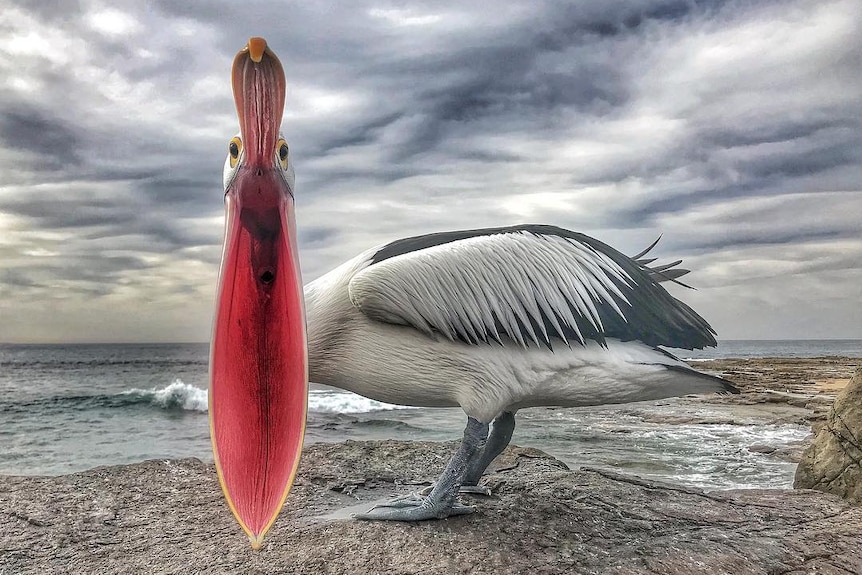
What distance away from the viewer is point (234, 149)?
239cm

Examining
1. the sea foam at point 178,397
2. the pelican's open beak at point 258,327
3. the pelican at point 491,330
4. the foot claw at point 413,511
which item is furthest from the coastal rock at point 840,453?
the sea foam at point 178,397

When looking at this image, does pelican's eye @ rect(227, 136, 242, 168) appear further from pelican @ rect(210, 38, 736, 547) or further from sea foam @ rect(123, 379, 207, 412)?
sea foam @ rect(123, 379, 207, 412)

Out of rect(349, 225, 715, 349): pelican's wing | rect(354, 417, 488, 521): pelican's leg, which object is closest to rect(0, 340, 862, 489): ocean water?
rect(349, 225, 715, 349): pelican's wing

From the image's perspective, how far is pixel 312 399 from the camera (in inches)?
537

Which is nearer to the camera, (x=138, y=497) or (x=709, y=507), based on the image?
(x=709, y=507)

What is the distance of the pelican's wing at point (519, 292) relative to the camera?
3037mm

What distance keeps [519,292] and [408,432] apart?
7616 mm

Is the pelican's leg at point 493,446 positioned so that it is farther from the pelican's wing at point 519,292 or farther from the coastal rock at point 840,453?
A: the coastal rock at point 840,453

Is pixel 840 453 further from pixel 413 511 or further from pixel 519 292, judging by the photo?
pixel 413 511

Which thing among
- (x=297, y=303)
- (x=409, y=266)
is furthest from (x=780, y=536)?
(x=297, y=303)

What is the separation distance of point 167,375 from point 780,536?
88.0ft

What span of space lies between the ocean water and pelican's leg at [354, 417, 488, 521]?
1692 mm

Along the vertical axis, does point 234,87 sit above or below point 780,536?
above

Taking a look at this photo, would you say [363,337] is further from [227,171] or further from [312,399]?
[312,399]
